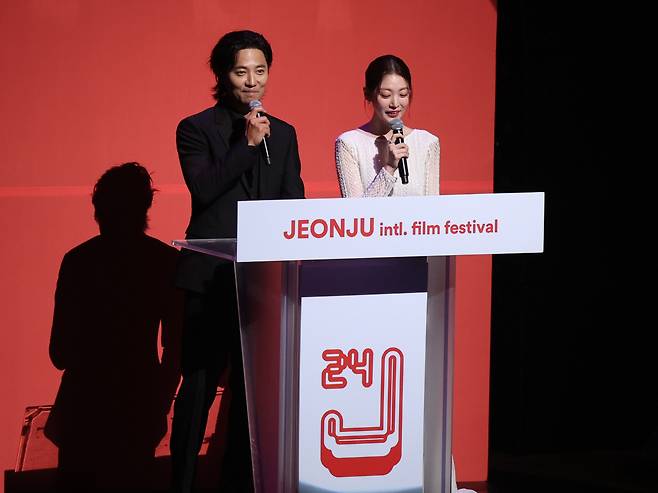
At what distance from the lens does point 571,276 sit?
4.92 meters

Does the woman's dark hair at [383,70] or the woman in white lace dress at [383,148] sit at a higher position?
the woman's dark hair at [383,70]

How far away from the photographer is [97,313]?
398 centimetres

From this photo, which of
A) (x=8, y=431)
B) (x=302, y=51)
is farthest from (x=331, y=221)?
(x=8, y=431)

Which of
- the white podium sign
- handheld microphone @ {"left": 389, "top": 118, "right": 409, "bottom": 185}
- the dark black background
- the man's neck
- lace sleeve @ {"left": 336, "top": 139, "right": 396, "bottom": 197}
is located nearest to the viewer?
the white podium sign

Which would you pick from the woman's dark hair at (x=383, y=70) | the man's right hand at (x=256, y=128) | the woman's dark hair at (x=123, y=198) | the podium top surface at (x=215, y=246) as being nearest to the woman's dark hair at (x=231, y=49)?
the man's right hand at (x=256, y=128)

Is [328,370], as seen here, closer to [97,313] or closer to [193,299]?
[193,299]

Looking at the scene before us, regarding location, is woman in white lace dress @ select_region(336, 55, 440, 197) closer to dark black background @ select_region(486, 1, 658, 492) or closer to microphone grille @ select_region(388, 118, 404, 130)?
microphone grille @ select_region(388, 118, 404, 130)

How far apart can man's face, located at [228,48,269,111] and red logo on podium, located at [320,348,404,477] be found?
3.10 ft

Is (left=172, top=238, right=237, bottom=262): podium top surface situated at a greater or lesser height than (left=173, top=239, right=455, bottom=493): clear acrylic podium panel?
greater

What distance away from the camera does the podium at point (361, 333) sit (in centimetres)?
261

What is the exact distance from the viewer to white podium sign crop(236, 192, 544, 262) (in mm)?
2559

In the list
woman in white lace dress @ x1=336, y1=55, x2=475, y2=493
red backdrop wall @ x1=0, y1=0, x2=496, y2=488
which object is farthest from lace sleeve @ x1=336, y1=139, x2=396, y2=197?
red backdrop wall @ x1=0, y1=0, x2=496, y2=488

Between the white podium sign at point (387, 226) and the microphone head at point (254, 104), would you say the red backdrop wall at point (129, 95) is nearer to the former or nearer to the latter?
the microphone head at point (254, 104)

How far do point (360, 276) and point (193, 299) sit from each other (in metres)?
0.71
